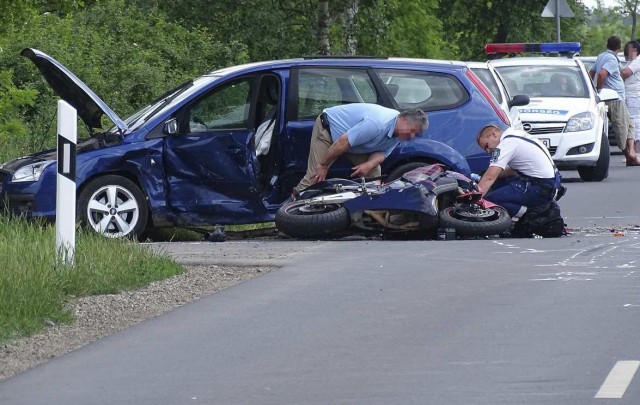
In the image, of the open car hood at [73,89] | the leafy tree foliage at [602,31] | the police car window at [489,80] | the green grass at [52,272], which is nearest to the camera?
the green grass at [52,272]

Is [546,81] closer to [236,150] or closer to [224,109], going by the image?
[224,109]

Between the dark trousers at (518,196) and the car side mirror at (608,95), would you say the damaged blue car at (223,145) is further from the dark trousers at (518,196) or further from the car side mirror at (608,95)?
the car side mirror at (608,95)

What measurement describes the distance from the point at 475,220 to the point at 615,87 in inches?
475

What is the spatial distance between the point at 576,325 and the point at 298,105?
6.16 meters

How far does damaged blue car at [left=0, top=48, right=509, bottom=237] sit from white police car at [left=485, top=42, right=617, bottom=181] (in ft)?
24.5

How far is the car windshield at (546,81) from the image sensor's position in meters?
23.9

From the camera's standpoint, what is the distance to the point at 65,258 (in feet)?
34.8

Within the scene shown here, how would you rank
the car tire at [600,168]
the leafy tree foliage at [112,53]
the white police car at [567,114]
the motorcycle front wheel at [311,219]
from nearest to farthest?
the motorcycle front wheel at [311,219] < the white police car at [567,114] < the car tire at [600,168] < the leafy tree foliage at [112,53]

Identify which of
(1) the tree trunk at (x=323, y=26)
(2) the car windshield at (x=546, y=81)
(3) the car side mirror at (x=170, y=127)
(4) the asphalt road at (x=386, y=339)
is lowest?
(4) the asphalt road at (x=386, y=339)

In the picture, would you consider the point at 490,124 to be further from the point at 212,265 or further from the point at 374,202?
the point at 212,265

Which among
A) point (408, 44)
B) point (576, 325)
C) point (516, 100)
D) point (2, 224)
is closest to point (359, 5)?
point (408, 44)

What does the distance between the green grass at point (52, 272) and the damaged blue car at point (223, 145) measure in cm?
143

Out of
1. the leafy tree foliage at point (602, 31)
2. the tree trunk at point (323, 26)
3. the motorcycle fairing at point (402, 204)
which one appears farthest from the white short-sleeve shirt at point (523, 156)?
the leafy tree foliage at point (602, 31)

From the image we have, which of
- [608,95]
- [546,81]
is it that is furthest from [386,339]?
[546,81]
